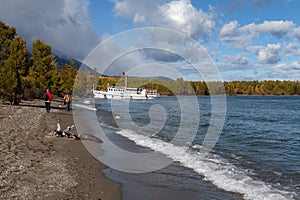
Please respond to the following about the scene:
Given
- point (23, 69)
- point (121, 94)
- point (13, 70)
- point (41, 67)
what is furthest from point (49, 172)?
point (121, 94)

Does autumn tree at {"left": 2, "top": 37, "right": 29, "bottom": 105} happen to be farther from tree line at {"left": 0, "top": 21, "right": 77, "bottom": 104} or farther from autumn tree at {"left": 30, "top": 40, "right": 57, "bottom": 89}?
autumn tree at {"left": 30, "top": 40, "right": 57, "bottom": 89}

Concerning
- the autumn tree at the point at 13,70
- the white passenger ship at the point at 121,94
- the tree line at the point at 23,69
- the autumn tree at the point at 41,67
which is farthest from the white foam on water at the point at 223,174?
the white passenger ship at the point at 121,94

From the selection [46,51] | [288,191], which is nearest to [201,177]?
[288,191]

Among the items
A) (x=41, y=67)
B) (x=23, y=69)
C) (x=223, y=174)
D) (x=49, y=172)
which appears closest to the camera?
(x=49, y=172)

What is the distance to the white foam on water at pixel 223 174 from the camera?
32.5 ft

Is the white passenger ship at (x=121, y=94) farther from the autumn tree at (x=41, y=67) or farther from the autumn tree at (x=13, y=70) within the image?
the autumn tree at (x=13, y=70)

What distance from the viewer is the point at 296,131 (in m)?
31.0

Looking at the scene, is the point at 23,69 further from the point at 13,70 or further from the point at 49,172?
the point at 49,172

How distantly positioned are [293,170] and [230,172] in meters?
3.93

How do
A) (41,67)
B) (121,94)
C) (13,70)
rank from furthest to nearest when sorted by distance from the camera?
(121,94), (41,67), (13,70)

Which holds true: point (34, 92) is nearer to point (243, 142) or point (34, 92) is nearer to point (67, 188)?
point (243, 142)

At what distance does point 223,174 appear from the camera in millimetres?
12094

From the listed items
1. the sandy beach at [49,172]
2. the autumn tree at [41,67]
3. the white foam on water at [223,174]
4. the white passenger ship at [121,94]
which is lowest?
the white foam on water at [223,174]

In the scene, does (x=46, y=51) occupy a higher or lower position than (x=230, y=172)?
higher
